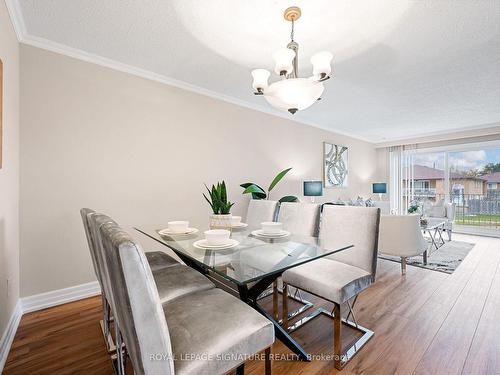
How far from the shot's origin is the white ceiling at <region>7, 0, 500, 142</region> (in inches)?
66.6

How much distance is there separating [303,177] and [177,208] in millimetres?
2596

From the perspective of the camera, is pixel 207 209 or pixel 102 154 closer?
pixel 102 154

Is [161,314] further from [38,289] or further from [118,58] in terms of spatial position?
[118,58]

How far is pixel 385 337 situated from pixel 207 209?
219 centimetres

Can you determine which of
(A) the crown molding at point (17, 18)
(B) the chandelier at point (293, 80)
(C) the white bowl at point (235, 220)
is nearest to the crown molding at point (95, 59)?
(A) the crown molding at point (17, 18)

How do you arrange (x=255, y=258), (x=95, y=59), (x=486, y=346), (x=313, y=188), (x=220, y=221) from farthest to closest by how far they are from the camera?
1. (x=313, y=188)
2. (x=95, y=59)
3. (x=220, y=221)
4. (x=486, y=346)
5. (x=255, y=258)

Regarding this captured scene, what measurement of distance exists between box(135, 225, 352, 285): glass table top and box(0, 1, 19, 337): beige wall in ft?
3.21

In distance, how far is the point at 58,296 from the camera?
2.14 m

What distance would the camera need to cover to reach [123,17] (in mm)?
1799

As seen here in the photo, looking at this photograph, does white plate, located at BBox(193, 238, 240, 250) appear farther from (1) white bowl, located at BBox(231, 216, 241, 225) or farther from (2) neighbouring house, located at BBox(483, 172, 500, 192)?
(2) neighbouring house, located at BBox(483, 172, 500, 192)

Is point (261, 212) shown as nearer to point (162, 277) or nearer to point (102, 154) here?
point (162, 277)

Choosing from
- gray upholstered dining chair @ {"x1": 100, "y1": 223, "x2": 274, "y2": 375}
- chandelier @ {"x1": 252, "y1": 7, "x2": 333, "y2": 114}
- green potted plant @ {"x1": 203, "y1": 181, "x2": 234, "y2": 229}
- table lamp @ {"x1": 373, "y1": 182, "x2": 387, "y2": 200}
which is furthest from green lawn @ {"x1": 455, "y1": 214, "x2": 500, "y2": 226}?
gray upholstered dining chair @ {"x1": 100, "y1": 223, "x2": 274, "y2": 375}

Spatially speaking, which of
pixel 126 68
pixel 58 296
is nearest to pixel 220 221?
pixel 58 296

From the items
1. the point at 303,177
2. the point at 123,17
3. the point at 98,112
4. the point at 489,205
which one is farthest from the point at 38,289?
the point at 489,205
